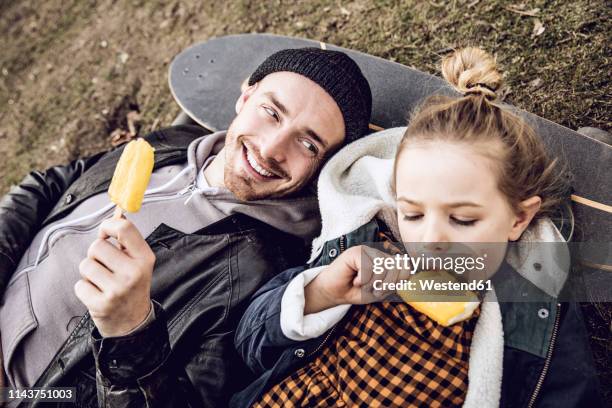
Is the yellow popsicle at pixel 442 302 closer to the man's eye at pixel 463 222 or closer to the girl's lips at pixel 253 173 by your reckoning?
Result: the man's eye at pixel 463 222

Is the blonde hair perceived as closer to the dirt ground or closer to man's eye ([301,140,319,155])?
man's eye ([301,140,319,155])

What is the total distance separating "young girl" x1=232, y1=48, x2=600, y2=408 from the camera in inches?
80.3

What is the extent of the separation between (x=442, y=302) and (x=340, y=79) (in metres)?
1.36

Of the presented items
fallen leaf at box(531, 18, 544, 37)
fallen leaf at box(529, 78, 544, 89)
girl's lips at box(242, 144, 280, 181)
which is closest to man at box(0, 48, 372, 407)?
girl's lips at box(242, 144, 280, 181)

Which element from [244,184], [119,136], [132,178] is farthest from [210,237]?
[119,136]

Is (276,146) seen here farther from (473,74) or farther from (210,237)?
(473,74)

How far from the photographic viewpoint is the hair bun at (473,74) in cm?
228

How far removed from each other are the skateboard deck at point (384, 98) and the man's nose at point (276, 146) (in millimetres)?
678

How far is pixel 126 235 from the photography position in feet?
6.27

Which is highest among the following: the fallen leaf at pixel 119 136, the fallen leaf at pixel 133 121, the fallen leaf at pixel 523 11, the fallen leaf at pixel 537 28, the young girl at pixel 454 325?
the fallen leaf at pixel 523 11

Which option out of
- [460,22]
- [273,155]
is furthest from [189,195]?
[460,22]

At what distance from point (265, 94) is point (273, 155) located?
1.23 feet

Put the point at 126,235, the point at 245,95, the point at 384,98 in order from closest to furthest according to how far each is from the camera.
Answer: the point at 126,235 < the point at 245,95 < the point at 384,98

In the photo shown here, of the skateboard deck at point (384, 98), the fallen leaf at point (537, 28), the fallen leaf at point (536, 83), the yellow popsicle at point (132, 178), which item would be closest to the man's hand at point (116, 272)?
the yellow popsicle at point (132, 178)
